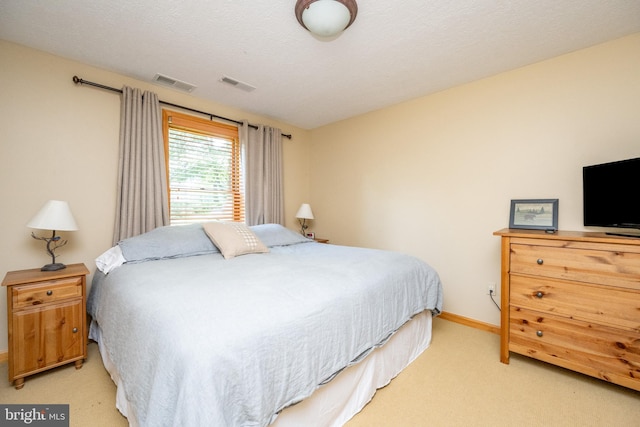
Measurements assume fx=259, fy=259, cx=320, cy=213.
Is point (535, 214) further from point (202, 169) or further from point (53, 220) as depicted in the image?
point (53, 220)

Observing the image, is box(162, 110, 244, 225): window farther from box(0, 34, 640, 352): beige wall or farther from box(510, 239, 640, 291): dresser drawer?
box(510, 239, 640, 291): dresser drawer

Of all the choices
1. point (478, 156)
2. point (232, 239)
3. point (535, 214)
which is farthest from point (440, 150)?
point (232, 239)

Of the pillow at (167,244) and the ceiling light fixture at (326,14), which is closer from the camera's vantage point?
the ceiling light fixture at (326,14)

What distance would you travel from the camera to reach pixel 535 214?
86.7 inches

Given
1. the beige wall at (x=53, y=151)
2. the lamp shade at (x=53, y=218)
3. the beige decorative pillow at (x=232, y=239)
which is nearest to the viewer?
the lamp shade at (x=53, y=218)

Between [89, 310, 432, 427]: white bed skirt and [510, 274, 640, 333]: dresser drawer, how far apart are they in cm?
75

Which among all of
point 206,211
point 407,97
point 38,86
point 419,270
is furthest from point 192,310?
point 407,97

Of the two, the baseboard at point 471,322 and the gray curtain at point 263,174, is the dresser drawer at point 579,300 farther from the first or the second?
the gray curtain at point 263,174

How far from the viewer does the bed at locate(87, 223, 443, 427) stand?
2.91 feet

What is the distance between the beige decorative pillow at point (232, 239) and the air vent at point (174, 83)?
4.74 ft

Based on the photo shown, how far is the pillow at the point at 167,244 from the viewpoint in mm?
2080

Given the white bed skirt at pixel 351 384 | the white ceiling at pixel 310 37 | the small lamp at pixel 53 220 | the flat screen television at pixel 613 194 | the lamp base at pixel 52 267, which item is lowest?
the white bed skirt at pixel 351 384

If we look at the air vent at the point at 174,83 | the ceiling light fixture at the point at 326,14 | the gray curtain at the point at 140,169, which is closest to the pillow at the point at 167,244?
the gray curtain at the point at 140,169

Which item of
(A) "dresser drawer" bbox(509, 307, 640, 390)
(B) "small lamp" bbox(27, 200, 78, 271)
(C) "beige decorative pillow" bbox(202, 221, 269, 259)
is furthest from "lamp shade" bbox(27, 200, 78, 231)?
(A) "dresser drawer" bbox(509, 307, 640, 390)
